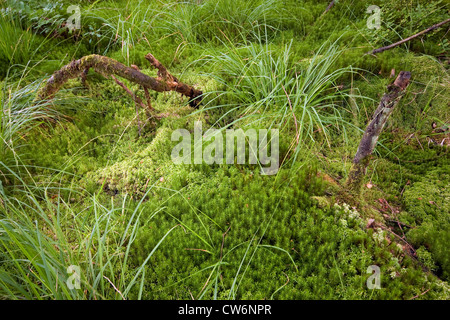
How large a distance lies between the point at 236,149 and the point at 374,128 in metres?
1.11

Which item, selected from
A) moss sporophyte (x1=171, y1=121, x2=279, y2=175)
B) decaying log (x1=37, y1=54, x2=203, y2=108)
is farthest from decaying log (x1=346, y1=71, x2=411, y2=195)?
decaying log (x1=37, y1=54, x2=203, y2=108)

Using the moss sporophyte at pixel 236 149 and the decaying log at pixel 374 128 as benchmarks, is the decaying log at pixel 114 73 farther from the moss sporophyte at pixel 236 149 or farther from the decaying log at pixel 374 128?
the decaying log at pixel 374 128

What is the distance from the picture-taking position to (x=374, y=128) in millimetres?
2066

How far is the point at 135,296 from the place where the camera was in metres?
1.80

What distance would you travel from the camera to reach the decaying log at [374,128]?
1929mm

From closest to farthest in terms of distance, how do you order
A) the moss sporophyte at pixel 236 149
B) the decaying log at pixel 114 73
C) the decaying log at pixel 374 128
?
the decaying log at pixel 374 128
the moss sporophyte at pixel 236 149
the decaying log at pixel 114 73

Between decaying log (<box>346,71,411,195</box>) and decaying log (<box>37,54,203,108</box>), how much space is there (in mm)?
1576

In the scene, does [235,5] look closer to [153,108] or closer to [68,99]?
[153,108]

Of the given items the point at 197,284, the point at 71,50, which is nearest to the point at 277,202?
the point at 197,284

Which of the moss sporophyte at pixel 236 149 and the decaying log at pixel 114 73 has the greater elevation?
the decaying log at pixel 114 73

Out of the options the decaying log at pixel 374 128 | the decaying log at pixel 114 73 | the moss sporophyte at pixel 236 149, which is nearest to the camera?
the decaying log at pixel 374 128

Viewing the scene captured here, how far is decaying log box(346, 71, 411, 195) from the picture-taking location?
193 cm

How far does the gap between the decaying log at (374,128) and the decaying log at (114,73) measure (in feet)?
5.17

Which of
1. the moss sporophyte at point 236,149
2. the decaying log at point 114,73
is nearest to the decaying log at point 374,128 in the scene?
the moss sporophyte at point 236,149
